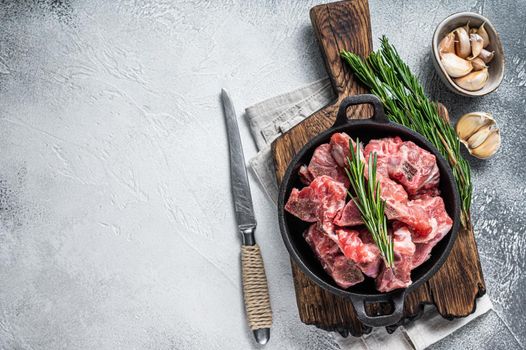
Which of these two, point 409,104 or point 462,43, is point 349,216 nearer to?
point 409,104

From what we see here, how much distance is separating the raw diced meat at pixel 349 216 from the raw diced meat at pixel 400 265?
98mm

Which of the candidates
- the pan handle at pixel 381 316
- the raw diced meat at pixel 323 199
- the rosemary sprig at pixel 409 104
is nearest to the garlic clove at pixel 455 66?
the rosemary sprig at pixel 409 104

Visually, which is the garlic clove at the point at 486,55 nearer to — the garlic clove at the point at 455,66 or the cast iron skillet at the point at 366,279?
the garlic clove at the point at 455,66

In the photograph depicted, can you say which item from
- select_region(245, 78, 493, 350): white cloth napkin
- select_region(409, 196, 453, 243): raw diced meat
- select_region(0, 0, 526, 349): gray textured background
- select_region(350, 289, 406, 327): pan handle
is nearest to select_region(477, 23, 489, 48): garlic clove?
select_region(0, 0, 526, 349): gray textured background

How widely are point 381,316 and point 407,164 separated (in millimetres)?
390

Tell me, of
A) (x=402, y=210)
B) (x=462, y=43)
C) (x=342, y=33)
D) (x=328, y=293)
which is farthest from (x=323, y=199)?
(x=462, y=43)

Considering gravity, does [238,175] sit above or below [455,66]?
below

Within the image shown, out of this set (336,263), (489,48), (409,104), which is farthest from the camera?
(489,48)

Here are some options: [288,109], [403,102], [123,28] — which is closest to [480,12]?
[403,102]

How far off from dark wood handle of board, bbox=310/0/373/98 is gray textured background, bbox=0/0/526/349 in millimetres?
119

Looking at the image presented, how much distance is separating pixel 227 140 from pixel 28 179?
0.69 metres

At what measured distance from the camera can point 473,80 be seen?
191 centimetres

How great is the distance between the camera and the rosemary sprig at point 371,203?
4.77 feet

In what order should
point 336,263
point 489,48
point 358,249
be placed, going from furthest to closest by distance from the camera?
point 489,48
point 336,263
point 358,249
